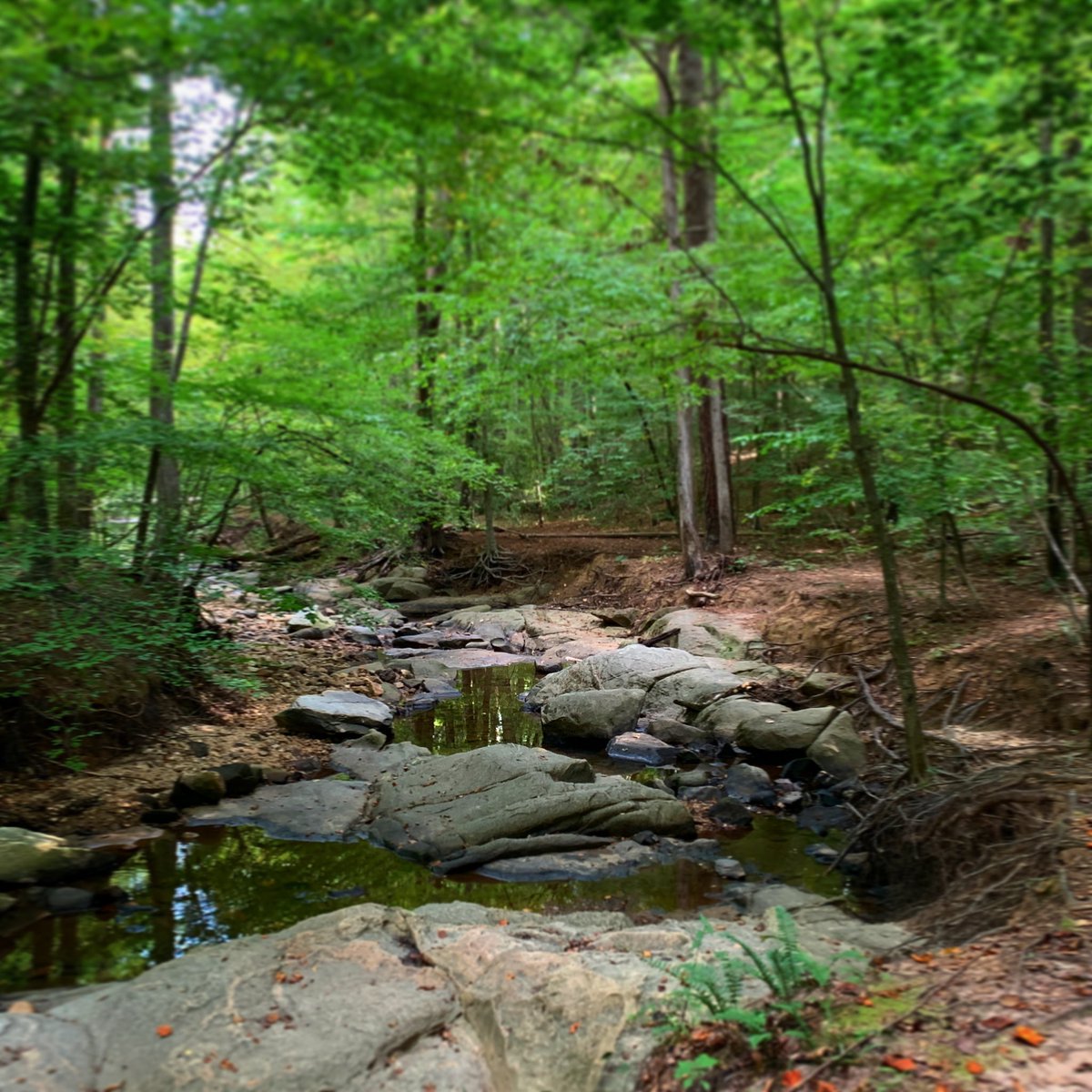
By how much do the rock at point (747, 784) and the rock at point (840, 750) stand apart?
1.88 ft

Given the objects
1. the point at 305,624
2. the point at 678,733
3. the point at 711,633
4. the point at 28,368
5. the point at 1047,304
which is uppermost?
the point at 28,368

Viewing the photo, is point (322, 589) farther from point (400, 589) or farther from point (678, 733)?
point (678, 733)

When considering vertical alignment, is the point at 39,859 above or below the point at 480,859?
above

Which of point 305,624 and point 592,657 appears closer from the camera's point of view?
point 592,657

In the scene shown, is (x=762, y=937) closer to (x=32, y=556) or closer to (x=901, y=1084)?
(x=901, y=1084)

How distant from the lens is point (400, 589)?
17578 millimetres

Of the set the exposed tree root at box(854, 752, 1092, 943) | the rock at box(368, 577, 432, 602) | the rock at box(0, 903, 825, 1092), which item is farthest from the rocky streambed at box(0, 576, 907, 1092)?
the rock at box(368, 577, 432, 602)

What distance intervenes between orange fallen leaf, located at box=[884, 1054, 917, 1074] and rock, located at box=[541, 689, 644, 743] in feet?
21.3

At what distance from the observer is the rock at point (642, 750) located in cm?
848

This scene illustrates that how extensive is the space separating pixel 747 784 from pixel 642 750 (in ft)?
5.27

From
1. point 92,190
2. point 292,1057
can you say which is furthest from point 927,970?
point 92,190

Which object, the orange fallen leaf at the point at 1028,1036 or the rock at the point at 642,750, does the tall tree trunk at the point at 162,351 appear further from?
the orange fallen leaf at the point at 1028,1036

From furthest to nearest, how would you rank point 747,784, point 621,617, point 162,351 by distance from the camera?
point 621,617
point 162,351
point 747,784

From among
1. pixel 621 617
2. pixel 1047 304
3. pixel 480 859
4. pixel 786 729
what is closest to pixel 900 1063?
pixel 480 859
